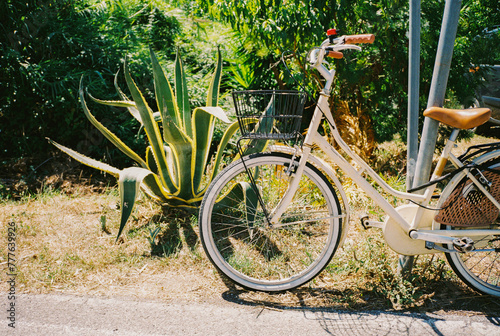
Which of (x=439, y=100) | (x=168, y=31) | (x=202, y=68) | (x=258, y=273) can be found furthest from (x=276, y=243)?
(x=168, y=31)

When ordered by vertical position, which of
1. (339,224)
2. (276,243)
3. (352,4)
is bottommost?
(276,243)

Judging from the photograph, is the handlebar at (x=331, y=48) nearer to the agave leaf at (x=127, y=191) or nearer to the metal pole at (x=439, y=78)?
the metal pole at (x=439, y=78)

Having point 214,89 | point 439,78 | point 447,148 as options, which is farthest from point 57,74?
point 447,148

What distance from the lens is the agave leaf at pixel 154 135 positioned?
3.26m

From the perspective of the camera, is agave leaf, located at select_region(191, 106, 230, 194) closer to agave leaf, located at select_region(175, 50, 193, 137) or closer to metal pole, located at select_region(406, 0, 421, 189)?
agave leaf, located at select_region(175, 50, 193, 137)

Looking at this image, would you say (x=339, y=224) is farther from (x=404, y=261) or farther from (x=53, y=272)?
(x=53, y=272)

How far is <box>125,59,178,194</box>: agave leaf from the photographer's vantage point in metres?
3.26

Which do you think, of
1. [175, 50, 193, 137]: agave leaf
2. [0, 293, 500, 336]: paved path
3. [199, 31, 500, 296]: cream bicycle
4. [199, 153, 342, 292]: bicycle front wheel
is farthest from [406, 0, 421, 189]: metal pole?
[175, 50, 193, 137]: agave leaf

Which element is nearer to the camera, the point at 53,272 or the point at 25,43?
the point at 53,272

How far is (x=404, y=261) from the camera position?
2.78m

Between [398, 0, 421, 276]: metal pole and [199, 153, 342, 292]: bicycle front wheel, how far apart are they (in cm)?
49

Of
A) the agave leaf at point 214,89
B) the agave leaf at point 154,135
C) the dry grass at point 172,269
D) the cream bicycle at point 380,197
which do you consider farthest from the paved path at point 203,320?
the agave leaf at point 214,89

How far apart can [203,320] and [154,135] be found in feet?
4.89

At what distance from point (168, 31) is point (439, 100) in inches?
163
